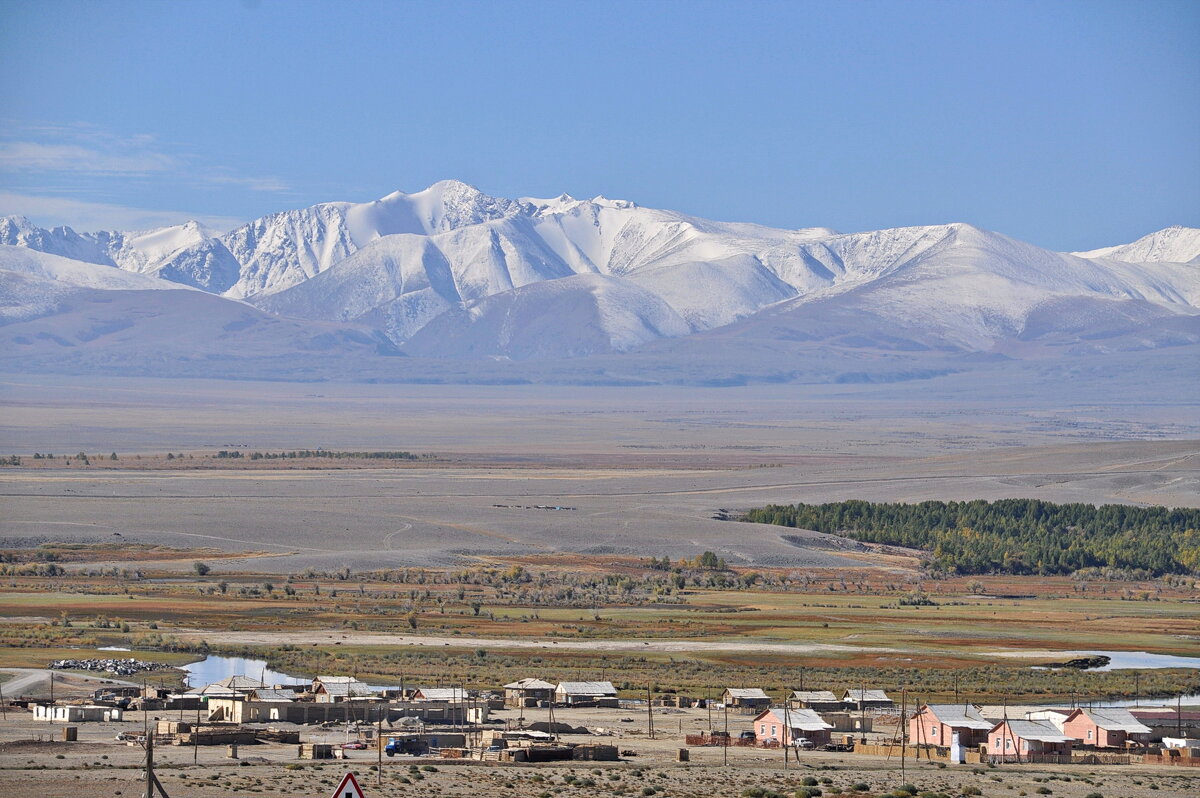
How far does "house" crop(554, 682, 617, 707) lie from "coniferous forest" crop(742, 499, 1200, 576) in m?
48.3

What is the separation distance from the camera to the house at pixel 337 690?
1720 inches

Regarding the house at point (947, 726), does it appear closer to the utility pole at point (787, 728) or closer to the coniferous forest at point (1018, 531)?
the utility pole at point (787, 728)

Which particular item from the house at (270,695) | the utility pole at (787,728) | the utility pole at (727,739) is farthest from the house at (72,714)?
the utility pole at (787,728)

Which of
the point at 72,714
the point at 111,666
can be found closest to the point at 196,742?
the point at 72,714

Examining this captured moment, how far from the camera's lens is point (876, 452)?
600ft

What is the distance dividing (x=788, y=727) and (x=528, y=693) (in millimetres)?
7919

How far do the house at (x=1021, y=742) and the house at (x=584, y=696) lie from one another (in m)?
10.0

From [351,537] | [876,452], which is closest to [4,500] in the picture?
[351,537]

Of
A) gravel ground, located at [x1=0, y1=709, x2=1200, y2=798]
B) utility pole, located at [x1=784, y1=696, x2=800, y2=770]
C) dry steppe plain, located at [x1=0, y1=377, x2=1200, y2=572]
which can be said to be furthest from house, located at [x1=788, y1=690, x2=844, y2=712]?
dry steppe plain, located at [x1=0, y1=377, x2=1200, y2=572]

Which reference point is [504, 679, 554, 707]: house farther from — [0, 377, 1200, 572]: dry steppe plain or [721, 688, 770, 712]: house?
[0, 377, 1200, 572]: dry steppe plain

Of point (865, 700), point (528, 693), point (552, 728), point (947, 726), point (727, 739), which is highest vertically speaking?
point (528, 693)

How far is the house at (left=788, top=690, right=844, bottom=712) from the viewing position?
150 feet

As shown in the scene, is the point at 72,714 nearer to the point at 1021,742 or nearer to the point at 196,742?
the point at 196,742

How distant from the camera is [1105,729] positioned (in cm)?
4122
